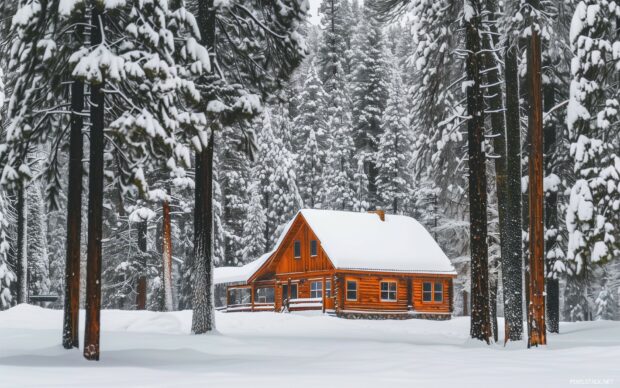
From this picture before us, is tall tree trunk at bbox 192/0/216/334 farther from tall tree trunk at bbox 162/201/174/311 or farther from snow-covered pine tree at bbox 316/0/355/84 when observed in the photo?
snow-covered pine tree at bbox 316/0/355/84

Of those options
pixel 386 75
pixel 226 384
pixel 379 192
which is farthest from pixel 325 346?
pixel 386 75

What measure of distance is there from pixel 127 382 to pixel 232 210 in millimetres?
42256

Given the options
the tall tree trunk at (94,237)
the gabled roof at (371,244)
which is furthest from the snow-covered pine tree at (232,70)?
the gabled roof at (371,244)

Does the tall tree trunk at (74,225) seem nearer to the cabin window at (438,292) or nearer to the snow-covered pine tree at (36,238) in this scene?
the snow-covered pine tree at (36,238)

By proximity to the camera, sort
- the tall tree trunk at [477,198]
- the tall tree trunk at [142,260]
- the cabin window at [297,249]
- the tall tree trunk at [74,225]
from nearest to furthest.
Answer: the tall tree trunk at [74,225] < the tall tree trunk at [477,198] < the tall tree trunk at [142,260] < the cabin window at [297,249]

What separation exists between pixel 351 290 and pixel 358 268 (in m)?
1.73

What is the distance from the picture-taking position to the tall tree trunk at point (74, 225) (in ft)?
46.0

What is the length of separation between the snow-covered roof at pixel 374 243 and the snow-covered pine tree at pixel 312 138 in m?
14.3

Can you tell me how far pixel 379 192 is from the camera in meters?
56.8

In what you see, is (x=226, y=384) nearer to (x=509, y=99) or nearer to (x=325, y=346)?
(x=325, y=346)

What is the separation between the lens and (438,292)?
139 ft

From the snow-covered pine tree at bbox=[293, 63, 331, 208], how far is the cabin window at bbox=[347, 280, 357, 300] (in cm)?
1889

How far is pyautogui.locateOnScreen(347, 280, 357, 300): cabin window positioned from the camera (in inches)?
1553

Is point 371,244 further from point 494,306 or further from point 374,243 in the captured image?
point 494,306
